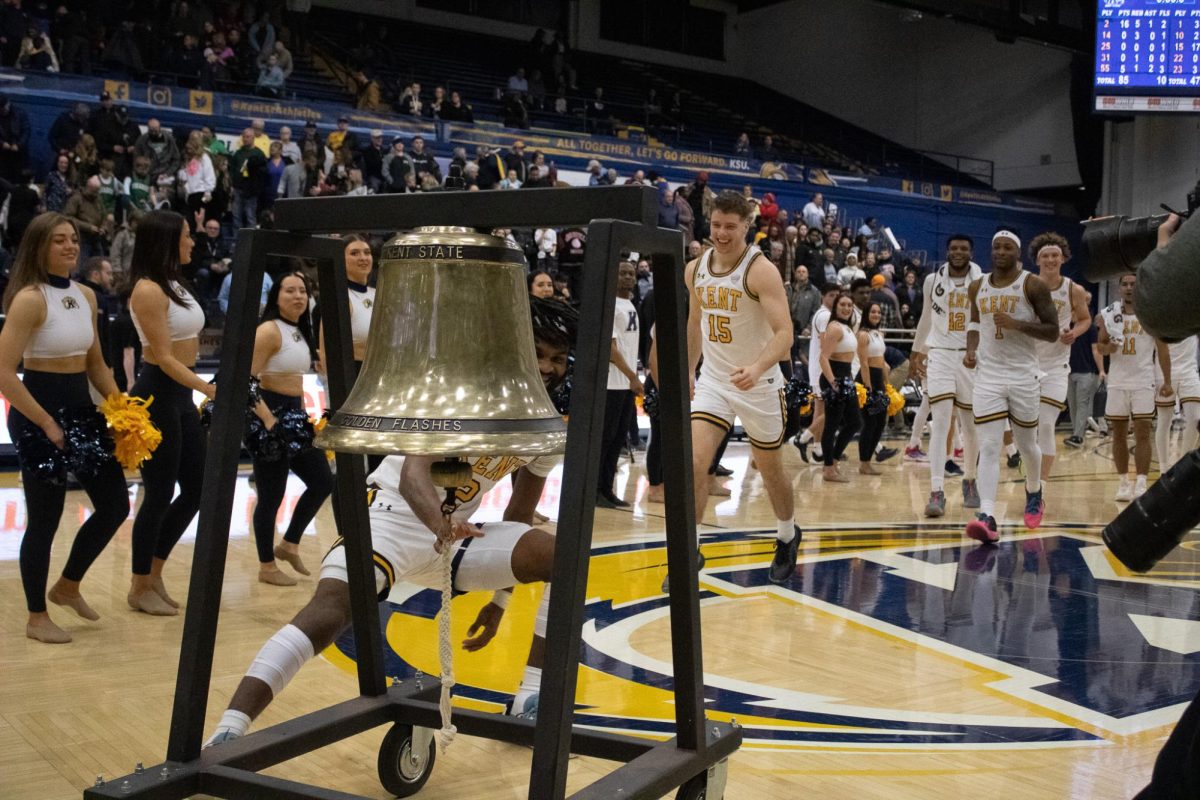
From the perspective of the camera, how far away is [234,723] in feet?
10.6

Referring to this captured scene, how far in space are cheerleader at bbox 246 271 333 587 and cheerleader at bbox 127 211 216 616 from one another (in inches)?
18.9

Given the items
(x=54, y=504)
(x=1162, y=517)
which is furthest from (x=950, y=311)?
(x=1162, y=517)

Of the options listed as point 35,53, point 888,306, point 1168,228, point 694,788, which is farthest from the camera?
point 888,306

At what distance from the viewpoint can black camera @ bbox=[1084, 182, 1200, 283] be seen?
261 cm

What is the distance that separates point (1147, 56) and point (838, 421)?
11011 millimetres

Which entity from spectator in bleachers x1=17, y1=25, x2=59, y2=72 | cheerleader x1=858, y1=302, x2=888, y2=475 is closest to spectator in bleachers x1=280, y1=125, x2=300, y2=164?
spectator in bleachers x1=17, y1=25, x2=59, y2=72

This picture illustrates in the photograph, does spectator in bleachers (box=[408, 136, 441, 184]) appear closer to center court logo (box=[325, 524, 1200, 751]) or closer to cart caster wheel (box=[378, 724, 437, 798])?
center court logo (box=[325, 524, 1200, 751])

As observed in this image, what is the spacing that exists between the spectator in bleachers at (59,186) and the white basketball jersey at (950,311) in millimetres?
10072

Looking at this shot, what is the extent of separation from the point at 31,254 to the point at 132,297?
0.46m

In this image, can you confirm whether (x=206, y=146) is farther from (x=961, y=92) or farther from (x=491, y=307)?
(x=961, y=92)

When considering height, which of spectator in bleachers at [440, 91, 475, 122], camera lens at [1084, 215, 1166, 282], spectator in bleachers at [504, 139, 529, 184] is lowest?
camera lens at [1084, 215, 1166, 282]

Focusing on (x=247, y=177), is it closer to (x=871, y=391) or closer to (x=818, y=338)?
(x=818, y=338)

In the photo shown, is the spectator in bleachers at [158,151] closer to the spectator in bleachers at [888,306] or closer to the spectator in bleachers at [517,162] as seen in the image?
the spectator in bleachers at [517,162]

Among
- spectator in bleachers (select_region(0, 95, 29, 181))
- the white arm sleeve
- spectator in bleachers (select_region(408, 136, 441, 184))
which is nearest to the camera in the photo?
the white arm sleeve
